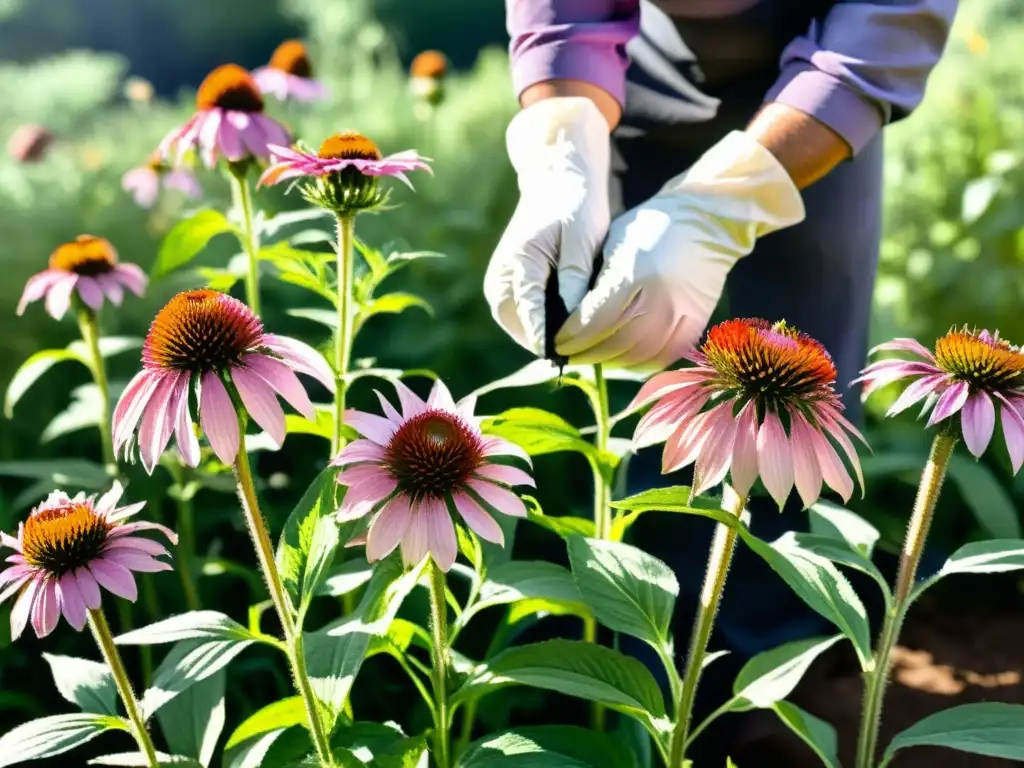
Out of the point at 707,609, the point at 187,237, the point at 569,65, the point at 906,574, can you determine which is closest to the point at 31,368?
the point at 187,237

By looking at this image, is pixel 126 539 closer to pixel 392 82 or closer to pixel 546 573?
pixel 546 573

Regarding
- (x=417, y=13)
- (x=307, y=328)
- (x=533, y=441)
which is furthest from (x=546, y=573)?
(x=417, y=13)

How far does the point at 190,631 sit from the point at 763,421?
1.28ft

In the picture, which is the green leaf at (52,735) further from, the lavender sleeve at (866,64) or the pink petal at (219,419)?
the lavender sleeve at (866,64)

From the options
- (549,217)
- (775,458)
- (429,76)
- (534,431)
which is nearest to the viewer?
(775,458)

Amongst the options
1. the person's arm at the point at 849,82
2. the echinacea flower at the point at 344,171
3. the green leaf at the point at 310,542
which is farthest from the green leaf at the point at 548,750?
the person's arm at the point at 849,82

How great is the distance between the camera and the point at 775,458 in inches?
22.4

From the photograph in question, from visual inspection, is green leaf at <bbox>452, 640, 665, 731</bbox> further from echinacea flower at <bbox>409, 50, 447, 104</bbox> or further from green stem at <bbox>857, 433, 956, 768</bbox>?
echinacea flower at <bbox>409, 50, 447, 104</bbox>

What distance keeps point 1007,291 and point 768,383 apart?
4.41 feet

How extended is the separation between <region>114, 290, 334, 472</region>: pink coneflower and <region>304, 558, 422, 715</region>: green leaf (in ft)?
0.49

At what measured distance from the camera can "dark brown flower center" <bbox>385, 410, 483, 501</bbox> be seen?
589mm

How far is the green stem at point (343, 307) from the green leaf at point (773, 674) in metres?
0.37

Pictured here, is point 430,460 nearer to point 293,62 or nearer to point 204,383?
point 204,383

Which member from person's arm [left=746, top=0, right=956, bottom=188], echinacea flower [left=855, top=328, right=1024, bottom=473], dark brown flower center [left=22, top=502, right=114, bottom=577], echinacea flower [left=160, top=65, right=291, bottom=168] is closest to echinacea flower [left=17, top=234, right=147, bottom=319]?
echinacea flower [left=160, top=65, right=291, bottom=168]
